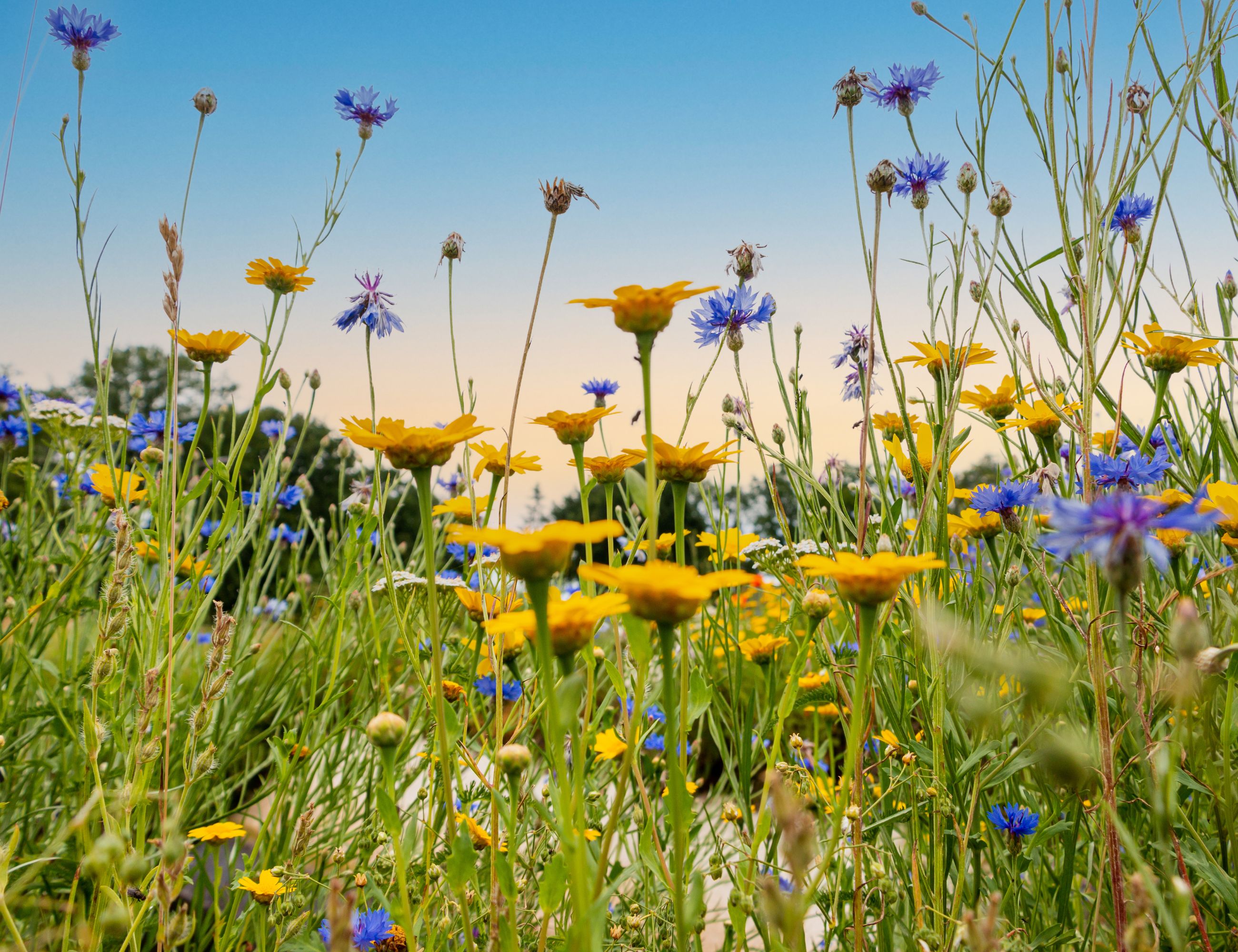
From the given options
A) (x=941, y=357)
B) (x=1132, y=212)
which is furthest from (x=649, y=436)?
(x=1132, y=212)

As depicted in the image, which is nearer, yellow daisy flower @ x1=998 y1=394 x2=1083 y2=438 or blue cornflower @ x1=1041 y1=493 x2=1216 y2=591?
blue cornflower @ x1=1041 y1=493 x2=1216 y2=591

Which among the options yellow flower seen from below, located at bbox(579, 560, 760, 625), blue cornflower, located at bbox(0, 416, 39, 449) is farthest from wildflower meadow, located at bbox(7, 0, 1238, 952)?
blue cornflower, located at bbox(0, 416, 39, 449)

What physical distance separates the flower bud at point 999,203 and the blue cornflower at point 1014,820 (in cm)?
83

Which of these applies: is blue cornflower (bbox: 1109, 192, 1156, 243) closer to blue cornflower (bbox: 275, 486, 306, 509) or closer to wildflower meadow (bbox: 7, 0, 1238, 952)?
wildflower meadow (bbox: 7, 0, 1238, 952)

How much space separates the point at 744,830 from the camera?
1.12 meters

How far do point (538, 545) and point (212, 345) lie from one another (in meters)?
1.04

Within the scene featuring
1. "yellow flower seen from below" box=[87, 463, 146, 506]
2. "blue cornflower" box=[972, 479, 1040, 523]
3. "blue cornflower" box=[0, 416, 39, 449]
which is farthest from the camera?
"blue cornflower" box=[0, 416, 39, 449]

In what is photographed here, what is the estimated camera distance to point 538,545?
51 cm

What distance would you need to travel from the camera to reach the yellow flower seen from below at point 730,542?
141 centimetres

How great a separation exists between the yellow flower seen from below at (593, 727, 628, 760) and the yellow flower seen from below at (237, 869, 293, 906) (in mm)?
446

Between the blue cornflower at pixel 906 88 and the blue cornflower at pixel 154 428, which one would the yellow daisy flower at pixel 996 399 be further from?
the blue cornflower at pixel 154 428

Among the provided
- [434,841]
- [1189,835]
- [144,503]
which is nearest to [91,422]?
[144,503]

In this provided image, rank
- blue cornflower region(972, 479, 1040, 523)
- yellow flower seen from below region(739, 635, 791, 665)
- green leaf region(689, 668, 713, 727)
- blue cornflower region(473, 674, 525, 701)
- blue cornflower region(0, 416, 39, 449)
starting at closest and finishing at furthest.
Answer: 1. green leaf region(689, 668, 713, 727)
2. blue cornflower region(972, 479, 1040, 523)
3. yellow flower seen from below region(739, 635, 791, 665)
4. blue cornflower region(473, 674, 525, 701)
5. blue cornflower region(0, 416, 39, 449)

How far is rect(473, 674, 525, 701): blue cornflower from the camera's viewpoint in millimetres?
1609
